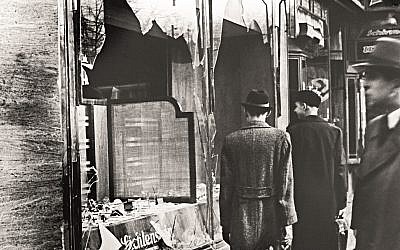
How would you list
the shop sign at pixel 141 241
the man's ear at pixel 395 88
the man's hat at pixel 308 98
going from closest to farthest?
the man's ear at pixel 395 88 < the man's hat at pixel 308 98 < the shop sign at pixel 141 241

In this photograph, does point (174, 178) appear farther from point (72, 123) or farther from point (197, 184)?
point (72, 123)

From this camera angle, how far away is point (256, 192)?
2338 mm

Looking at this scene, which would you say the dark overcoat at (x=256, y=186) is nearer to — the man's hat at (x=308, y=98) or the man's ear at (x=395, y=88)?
the man's hat at (x=308, y=98)

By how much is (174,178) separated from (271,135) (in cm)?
41

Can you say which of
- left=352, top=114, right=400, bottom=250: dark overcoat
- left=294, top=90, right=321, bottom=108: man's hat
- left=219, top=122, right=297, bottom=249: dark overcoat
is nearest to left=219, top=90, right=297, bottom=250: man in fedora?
left=219, top=122, right=297, bottom=249: dark overcoat

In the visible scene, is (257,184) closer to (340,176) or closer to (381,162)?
(340,176)

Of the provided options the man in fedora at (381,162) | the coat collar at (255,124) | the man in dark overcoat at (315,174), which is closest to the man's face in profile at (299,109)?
the man in dark overcoat at (315,174)

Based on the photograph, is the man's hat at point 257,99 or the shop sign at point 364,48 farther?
the man's hat at point 257,99

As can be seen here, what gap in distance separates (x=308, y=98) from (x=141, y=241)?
2.65ft

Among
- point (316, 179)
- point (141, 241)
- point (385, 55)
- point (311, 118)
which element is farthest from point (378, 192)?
point (141, 241)

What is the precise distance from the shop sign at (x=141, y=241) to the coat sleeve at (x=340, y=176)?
2.27 ft

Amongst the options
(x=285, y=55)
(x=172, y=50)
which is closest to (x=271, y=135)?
(x=285, y=55)

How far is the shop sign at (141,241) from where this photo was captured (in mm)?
2496

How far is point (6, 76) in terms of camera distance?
253 cm
